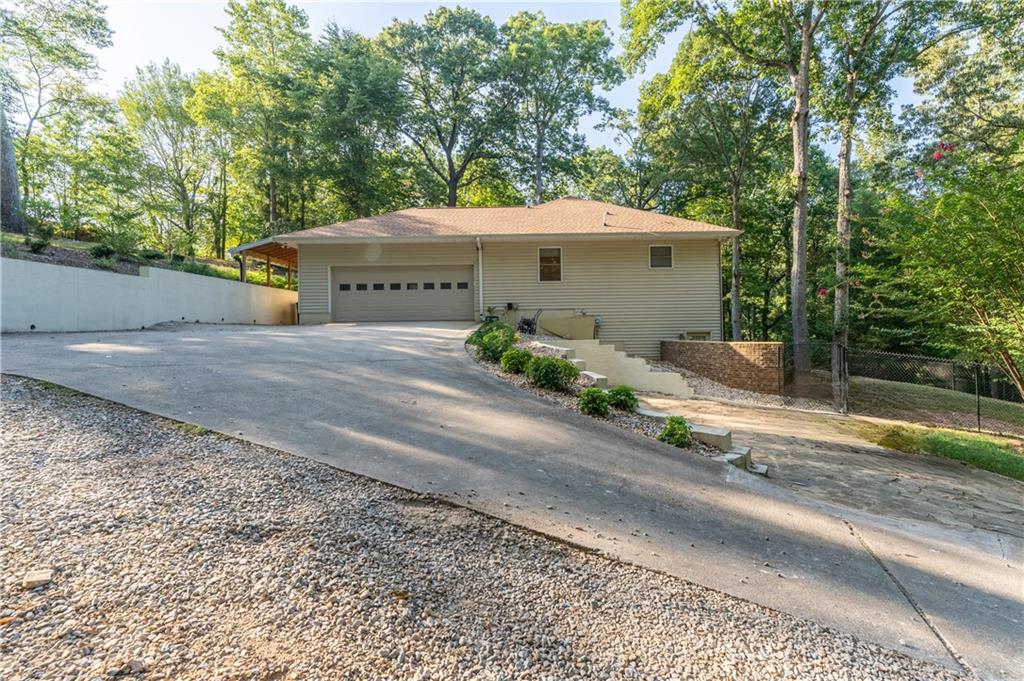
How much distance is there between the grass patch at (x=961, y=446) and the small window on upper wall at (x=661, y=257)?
22.3ft

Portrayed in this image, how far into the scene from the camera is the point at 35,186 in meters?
23.1

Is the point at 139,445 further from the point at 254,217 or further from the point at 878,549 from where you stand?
the point at 254,217

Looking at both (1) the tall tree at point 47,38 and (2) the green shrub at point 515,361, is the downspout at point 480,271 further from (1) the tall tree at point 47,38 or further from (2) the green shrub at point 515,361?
(1) the tall tree at point 47,38

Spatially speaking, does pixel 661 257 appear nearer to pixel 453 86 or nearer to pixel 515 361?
pixel 515 361

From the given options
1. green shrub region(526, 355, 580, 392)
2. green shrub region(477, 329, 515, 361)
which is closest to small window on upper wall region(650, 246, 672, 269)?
green shrub region(477, 329, 515, 361)

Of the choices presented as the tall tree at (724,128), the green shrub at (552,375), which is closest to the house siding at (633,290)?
the tall tree at (724,128)

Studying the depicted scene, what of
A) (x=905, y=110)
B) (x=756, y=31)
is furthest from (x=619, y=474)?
(x=905, y=110)

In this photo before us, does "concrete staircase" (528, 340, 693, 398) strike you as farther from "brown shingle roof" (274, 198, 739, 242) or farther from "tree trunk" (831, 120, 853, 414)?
"tree trunk" (831, 120, 853, 414)

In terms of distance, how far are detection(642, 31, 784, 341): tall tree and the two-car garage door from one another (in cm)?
923

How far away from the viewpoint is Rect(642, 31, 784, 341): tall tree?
15.6 metres

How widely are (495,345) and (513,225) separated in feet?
24.8

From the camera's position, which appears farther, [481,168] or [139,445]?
[481,168]

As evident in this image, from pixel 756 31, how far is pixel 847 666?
15.5m

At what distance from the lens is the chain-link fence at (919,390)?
9422 millimetres
